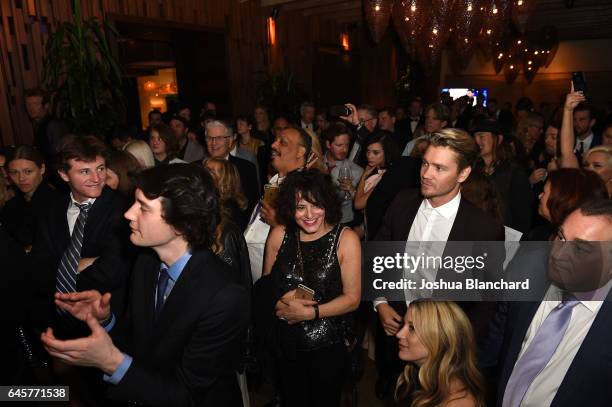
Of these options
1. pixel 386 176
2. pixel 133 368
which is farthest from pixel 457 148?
pixel 133 368

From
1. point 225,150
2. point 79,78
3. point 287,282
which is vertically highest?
point 79,78

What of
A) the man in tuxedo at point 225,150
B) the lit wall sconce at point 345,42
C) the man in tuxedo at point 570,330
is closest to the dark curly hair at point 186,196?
the man in tuxedo at point 570,330

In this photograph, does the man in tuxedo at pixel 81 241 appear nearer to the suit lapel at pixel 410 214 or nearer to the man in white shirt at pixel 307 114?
the suit lapel at pixel 410 214

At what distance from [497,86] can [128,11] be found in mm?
14004

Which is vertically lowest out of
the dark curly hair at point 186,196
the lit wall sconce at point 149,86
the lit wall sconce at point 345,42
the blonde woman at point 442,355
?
the blonde woman at point 442,355

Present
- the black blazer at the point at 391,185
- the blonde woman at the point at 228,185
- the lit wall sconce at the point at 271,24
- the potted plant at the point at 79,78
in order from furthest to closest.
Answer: the lit wall sconce at the point at 271,24 → the potted plant at the point at 79,78 → the black blazer at the point at 391,185 → the blonde woman at the point at 228,185

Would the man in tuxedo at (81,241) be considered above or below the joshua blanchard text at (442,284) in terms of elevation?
above

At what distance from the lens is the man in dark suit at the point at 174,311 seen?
133cm

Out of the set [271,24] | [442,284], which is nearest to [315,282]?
[442,284]

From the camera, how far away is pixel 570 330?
1.44 meters

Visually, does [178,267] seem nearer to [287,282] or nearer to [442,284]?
[287,282]

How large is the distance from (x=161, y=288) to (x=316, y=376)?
39.9 inches

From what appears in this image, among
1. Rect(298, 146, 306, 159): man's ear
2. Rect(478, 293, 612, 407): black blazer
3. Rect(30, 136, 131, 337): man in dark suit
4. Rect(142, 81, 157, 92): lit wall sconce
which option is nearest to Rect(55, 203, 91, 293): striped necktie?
Rect(30, 136, 131, 337): man in dark suit

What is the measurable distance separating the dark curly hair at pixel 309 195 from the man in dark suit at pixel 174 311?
551 mm
